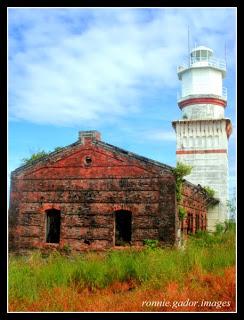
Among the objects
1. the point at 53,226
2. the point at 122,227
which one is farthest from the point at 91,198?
the point at 53,226

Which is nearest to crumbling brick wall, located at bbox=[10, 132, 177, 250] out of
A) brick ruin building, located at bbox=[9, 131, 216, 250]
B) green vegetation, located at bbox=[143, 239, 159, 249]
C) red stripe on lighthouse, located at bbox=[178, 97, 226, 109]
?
brick ruin building, located at bbox=[9, 131, 216, 250]

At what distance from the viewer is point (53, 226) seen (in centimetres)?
1947

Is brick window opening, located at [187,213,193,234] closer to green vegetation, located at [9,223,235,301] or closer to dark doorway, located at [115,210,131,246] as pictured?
dark doorway, located at [115,210,131,246]

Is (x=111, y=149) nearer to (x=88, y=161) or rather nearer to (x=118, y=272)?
(x=88, y=161)

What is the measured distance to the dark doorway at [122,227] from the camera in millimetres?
18422

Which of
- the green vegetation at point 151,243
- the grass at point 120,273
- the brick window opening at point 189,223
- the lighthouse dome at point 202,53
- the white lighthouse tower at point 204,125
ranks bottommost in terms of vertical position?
the grass at point 120,273

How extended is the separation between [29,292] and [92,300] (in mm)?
1652

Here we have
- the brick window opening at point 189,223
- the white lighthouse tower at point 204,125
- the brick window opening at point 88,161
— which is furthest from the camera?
the white lighthouse tower at point 204,125

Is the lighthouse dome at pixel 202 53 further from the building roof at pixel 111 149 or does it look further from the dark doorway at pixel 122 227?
the dark doorway at pixel 122 227

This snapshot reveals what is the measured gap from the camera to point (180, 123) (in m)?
34.1

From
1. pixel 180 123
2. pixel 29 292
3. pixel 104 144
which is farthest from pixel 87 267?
pixel 180 123

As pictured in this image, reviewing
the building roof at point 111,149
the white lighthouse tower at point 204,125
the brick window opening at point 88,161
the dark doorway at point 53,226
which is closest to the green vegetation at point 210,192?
the white lighthouse tower at point 204,125

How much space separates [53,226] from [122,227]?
115 inches
